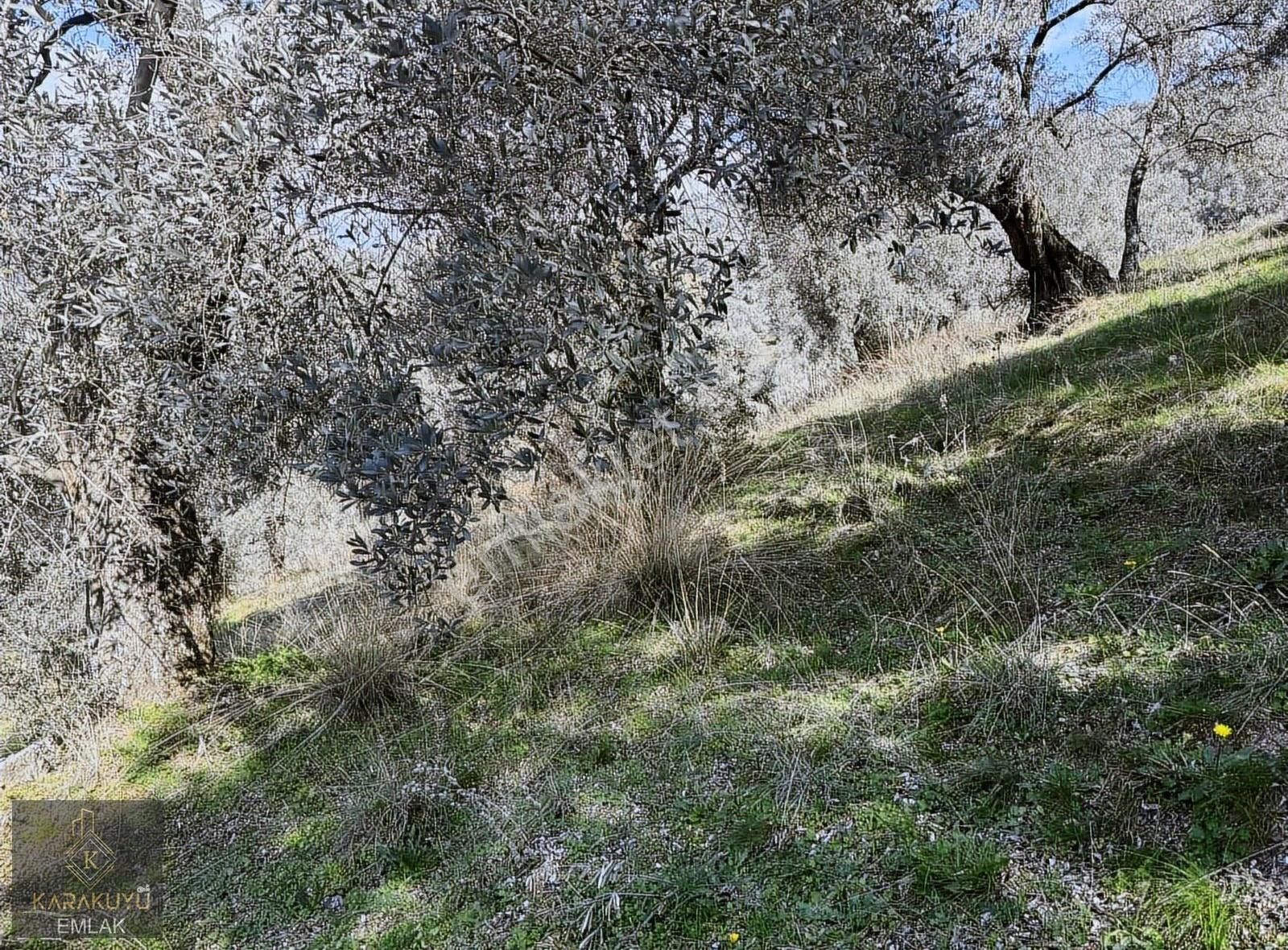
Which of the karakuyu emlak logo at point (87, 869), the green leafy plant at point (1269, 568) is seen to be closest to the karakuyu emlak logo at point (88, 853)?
the karakuyu emlak logo at point (87, 869)

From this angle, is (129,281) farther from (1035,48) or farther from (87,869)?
(1035,48)

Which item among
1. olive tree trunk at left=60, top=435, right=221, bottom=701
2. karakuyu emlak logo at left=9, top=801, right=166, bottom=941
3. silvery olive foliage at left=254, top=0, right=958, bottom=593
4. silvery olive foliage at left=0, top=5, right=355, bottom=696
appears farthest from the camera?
olive tree trunk at left=60, top=435, right=221, bottom=701

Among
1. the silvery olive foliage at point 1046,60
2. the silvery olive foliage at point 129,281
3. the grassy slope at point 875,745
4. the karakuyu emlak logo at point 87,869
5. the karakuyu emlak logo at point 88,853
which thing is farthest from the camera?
the silvery olive foliage at point 1046,60

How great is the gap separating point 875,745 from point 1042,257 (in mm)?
7937

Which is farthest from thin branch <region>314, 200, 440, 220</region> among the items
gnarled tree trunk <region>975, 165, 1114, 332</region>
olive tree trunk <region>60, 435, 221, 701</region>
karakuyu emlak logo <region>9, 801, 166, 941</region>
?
gnarled tree trunk <region>975, 165, 1114, 332</region>

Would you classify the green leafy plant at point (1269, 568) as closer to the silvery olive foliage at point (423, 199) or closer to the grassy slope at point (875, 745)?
the grassy slope at point (875, 745)

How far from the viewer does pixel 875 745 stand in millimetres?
2836

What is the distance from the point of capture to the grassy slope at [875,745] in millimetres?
2188

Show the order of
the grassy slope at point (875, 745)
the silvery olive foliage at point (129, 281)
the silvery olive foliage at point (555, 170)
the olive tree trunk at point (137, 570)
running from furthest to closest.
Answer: the olive tree trunk at point (137, 570) < the silvery olive foliage at point (129, 281) < the silvery olive foliage at point (555, 170) < the grassy slope at point (875, 745)

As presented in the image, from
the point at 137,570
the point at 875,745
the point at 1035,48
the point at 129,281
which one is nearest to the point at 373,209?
the point at 129,281

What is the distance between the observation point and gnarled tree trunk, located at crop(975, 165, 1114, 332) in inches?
323

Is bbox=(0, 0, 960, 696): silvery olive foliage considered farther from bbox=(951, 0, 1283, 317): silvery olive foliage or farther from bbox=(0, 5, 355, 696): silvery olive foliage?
bbox=(951, 0, 1283, 317): silvery olive foliage

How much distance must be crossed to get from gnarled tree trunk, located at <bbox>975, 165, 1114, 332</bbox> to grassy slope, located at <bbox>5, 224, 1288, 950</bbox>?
3.64 meters

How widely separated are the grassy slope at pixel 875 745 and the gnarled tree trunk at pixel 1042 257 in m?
3.64
